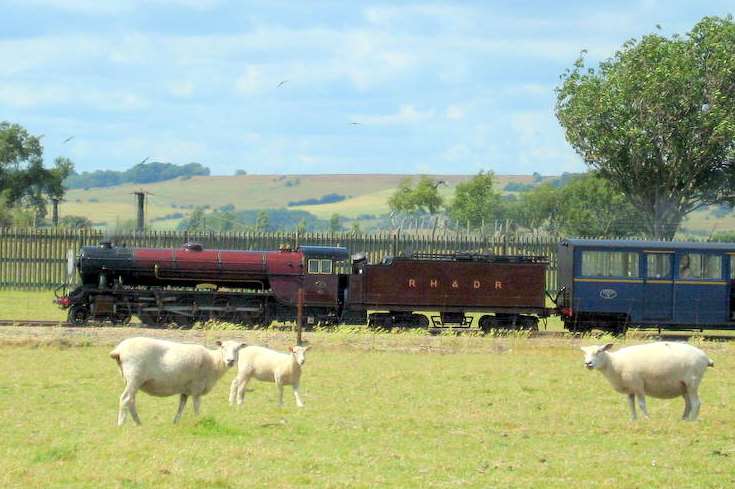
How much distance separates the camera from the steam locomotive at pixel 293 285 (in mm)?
32562

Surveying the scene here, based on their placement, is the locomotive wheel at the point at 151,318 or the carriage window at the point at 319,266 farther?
the carriage window at the point at 319,266

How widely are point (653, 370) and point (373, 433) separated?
414 centimetres

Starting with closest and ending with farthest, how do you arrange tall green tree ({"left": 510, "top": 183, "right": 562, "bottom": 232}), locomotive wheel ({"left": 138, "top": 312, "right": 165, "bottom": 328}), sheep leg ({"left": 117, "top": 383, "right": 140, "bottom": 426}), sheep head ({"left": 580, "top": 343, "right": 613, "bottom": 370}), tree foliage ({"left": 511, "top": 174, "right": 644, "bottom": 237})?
sheep leg ({"left": 117, "top": 383, "right": 140, "bottom": 426}) < sheep head ({"left": 580, "top": 343, "right": 613, "bottom": 370}) < locomotive wheel ({"left": 138, "top": 312, "right": 165, "bottom": 328}) < tree foliage ({"left": 511, "top": 174, "right": 644, "bottom": 237}) < tall green tree ({"left": 510, "top": 183, "right": 562, "bottom": 232})

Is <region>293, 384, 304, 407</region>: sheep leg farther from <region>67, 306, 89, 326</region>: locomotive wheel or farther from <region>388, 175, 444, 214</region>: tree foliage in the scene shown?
<region>388, 175, 444, 214</region>: tree foliage

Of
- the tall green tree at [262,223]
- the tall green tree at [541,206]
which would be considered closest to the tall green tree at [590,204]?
the tall green tree at [541,206]

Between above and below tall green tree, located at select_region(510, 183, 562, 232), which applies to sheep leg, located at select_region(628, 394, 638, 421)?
below

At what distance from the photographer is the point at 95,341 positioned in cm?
2675

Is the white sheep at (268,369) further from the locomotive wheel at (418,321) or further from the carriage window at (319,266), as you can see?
the locomotive wheel at (418,321)

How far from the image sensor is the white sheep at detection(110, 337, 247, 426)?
14047 millimetres

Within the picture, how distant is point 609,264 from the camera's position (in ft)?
A: 106

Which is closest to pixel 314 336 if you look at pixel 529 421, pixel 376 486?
pixel 529 421

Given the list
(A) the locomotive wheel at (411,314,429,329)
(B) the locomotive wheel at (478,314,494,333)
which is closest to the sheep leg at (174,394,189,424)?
(A) the locomotive wheel at (411,314,429,329)

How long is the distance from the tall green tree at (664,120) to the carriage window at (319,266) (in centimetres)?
1887

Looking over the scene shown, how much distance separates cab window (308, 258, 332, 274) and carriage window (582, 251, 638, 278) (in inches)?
301
